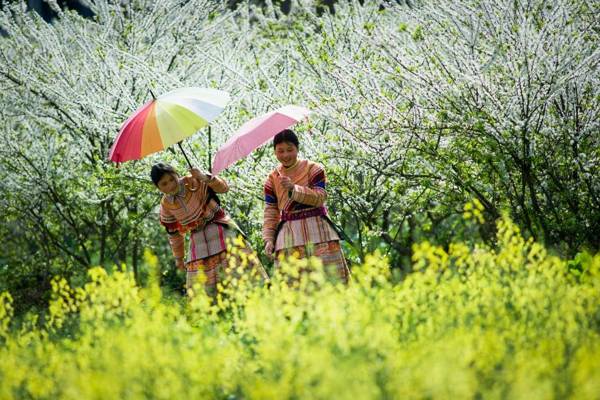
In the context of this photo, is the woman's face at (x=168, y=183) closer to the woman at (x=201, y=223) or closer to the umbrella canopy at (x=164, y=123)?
the woman at (x=201, y=223)

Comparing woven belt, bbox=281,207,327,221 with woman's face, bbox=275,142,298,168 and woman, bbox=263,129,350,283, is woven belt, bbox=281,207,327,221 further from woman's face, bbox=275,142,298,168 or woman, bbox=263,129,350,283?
woman's face, bbox=275,142,298,168

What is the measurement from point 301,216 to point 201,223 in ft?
2.58

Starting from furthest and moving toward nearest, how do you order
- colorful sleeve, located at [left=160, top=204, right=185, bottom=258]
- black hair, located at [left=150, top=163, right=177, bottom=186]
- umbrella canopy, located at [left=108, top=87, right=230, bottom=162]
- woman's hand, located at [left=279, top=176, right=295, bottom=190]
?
1. colorful sleeve, located at [left=160, top=204, right=185, bottom=258]
2. black hair, located at [left=150, top=163, right=177, bottom=186]
3. umbrella canopy, located at [left=108, top=87, right=230, bottom=162]
4. woman's hand, located at [left=279, top=176, right=295, bottom=190]

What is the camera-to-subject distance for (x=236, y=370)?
3.64m

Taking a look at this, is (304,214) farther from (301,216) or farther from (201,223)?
(201,223)

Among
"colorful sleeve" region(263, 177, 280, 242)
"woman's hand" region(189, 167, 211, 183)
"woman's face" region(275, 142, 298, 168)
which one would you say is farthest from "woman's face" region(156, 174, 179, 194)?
"woman's face" region(275, 142, 298, 168)

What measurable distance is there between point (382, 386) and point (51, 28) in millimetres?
6553

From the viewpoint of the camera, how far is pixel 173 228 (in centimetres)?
555

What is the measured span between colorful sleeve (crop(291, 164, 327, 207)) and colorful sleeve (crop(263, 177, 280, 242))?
0.32 metres

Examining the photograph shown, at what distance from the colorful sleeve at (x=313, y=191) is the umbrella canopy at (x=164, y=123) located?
76 cm

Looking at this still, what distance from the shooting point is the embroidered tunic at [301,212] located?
5.05 m

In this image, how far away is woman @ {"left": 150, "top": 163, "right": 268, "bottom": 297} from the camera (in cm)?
536

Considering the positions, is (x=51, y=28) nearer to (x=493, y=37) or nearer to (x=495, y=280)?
(x=493, y=37)

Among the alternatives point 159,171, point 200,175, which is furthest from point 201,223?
point 159,171
